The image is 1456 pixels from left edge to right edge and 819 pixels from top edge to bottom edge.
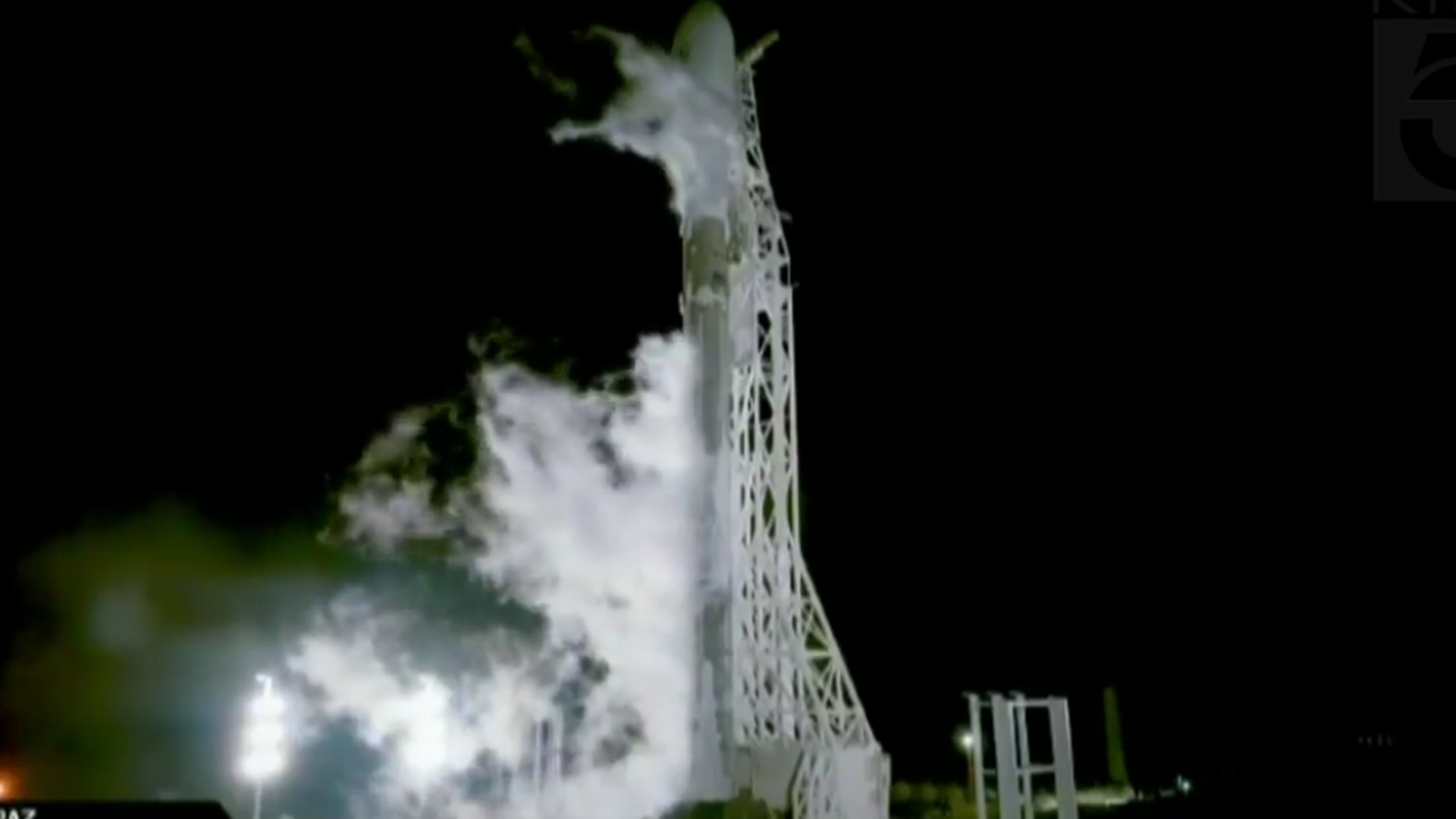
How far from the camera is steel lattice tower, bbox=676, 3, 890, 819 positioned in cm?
1522

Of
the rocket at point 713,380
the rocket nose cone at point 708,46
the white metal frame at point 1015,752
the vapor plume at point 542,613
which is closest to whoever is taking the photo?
the white metal frame at point 1015,752

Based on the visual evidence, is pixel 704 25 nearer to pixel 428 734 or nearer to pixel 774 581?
pixel 774 581

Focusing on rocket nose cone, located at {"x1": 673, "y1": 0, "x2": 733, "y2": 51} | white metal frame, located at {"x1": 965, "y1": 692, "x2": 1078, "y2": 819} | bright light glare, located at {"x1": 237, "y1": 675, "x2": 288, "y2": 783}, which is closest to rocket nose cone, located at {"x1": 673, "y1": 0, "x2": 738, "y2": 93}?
rocket nose cone, located at {"x1": 673, "y1": 0, "x2": 733, "y2": 51}

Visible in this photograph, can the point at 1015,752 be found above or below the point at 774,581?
below

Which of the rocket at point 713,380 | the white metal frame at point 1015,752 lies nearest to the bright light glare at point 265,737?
the rocket at point 713,380

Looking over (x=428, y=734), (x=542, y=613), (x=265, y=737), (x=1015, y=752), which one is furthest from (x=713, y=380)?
(x=1015, y=752)

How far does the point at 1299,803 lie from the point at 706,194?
1125 centimetres

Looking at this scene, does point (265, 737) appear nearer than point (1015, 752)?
No

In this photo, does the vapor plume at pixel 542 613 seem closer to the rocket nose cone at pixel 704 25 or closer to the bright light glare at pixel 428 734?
the bright light glare at pixel 428 734

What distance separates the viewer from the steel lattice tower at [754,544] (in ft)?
49.9

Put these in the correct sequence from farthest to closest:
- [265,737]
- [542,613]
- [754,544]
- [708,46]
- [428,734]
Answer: [428,734] < [542,613] < [708,46] < [754,544] < [265,737]

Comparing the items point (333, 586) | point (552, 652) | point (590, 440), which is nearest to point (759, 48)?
point (590, 440)

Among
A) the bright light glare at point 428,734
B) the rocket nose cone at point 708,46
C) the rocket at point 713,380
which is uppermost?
the rocket nose cone at point 708,46

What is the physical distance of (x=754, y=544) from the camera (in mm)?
16250
